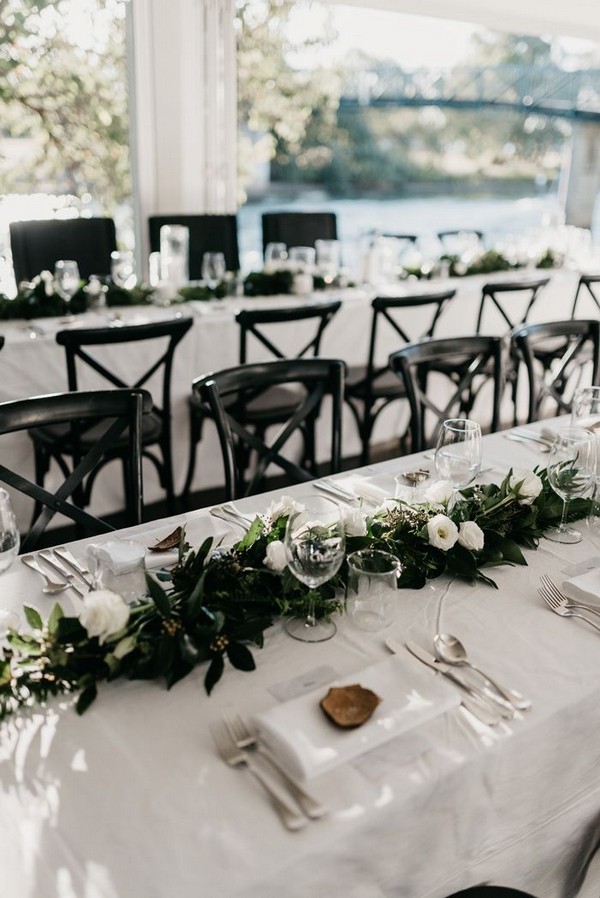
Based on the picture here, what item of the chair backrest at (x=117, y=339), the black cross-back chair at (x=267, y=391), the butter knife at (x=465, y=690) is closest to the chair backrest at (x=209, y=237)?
the black cross-back chair at (x=267, y=391)

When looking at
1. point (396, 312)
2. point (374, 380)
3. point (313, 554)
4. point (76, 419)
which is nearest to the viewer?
point (313, 554)

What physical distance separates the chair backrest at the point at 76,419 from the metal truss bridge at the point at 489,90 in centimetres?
532

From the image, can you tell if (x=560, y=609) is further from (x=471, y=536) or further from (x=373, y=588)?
(x=373, y=588)

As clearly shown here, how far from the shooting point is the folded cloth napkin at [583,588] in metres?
1.32

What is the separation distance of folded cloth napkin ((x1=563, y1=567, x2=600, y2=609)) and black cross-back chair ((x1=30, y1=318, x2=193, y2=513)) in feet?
4.98

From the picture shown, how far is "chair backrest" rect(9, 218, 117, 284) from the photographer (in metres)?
3.99

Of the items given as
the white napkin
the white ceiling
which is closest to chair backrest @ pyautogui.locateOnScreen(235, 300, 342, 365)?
the white napkin

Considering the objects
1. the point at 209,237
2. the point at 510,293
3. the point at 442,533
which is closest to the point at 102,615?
the point at 442,533

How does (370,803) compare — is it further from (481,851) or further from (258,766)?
(481,851)

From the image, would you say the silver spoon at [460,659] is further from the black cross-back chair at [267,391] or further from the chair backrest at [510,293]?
the chair backrest at [510,293]

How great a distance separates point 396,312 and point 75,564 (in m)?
2.65

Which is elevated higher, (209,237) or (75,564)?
(209,237)

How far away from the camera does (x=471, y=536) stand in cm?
139

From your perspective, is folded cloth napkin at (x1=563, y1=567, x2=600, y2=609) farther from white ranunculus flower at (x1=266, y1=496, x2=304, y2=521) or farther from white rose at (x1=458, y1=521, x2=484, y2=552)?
white ranunculus flower at (x1=266, y1=496, x2=304, y2=521)
